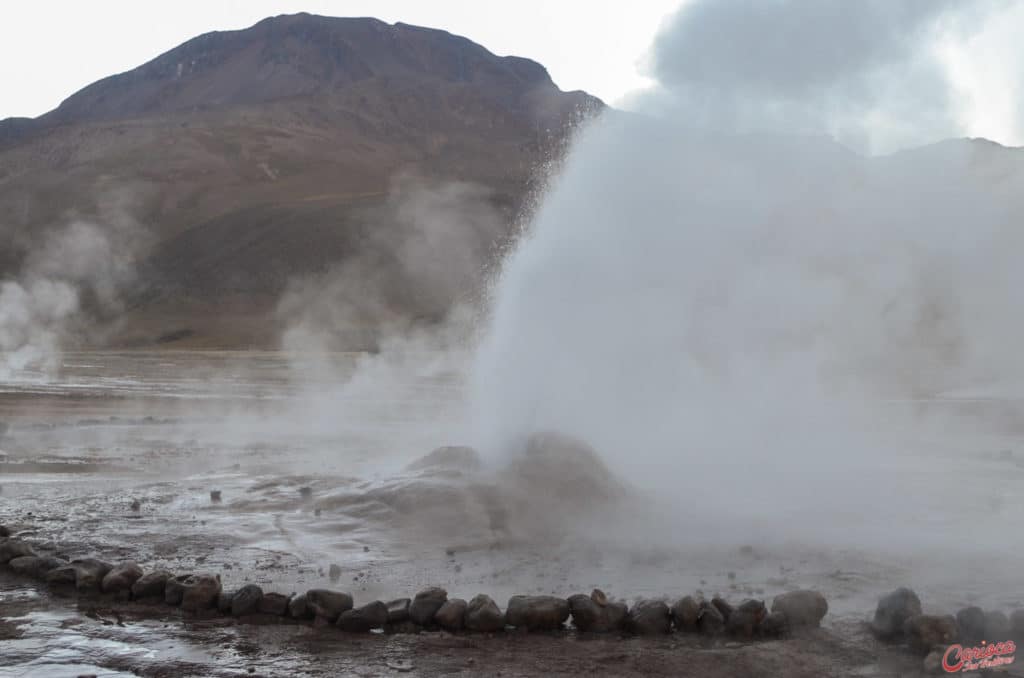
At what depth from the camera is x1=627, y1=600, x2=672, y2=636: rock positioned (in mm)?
7359

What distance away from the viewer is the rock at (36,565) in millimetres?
8836

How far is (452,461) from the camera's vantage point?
1270cm

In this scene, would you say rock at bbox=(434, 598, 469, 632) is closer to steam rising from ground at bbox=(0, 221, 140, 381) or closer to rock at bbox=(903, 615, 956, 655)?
rock at bbox=(903, 615, 956, 655)

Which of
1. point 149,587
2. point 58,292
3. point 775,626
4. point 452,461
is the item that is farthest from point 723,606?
point 58,292

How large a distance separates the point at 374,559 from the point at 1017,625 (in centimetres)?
536

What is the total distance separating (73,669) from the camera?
6.43 metres

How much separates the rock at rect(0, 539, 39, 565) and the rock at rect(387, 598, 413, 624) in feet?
12.7

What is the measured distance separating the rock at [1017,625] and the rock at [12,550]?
8.11 m

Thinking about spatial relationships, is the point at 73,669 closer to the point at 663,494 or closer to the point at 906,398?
the point at 663,494

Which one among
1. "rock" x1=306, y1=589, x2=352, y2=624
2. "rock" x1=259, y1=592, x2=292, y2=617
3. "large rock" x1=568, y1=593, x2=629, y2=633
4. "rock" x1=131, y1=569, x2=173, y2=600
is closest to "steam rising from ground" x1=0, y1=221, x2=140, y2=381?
"rock" x1=131, y1=569, x2=173, y2=600

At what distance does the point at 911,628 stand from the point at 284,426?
18.1 metres

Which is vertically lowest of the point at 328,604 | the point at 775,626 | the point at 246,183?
the point at 775,626

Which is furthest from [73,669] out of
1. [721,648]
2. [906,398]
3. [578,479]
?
[906,398]

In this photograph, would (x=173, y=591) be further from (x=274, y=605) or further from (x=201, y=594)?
(x=274, y=605)
